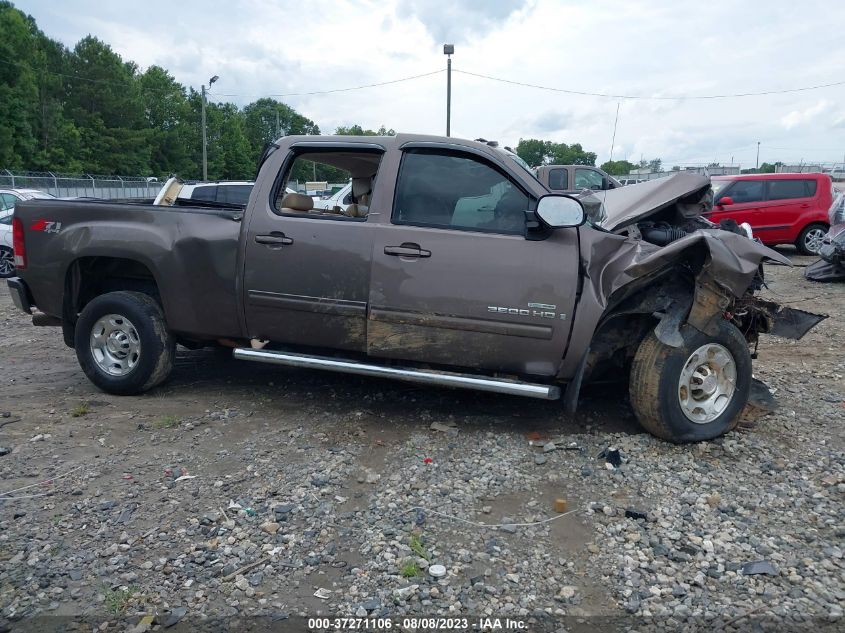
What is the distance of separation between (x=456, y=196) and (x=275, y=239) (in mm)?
1308

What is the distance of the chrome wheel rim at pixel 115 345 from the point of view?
17.7 ft

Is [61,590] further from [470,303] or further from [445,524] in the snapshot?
[470,303]

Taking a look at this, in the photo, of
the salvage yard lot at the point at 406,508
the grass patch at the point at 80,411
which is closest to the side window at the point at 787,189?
the salvage yard lot at the point at 406,508

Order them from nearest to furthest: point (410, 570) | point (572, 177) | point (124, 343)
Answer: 1. point (410, 570)
2. point (124, 343)
3. point (572, 177)

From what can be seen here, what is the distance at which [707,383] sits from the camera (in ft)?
14.7

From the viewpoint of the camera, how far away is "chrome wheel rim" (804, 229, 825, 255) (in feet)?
47.4

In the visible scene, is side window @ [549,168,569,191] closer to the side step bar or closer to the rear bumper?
the side step bar

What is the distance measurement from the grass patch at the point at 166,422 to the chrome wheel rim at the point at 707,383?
3445 millimetres

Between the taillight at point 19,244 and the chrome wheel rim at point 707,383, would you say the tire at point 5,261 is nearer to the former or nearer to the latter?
the taillight at point 19,244

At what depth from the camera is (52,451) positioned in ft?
14.5

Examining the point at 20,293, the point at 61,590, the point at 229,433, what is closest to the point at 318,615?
the point at 61,590

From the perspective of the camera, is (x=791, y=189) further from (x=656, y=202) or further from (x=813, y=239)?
(x=656, y=202)

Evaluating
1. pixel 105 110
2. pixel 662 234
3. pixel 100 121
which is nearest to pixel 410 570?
pixel 662 234

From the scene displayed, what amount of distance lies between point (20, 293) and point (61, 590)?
3406 millimetres
